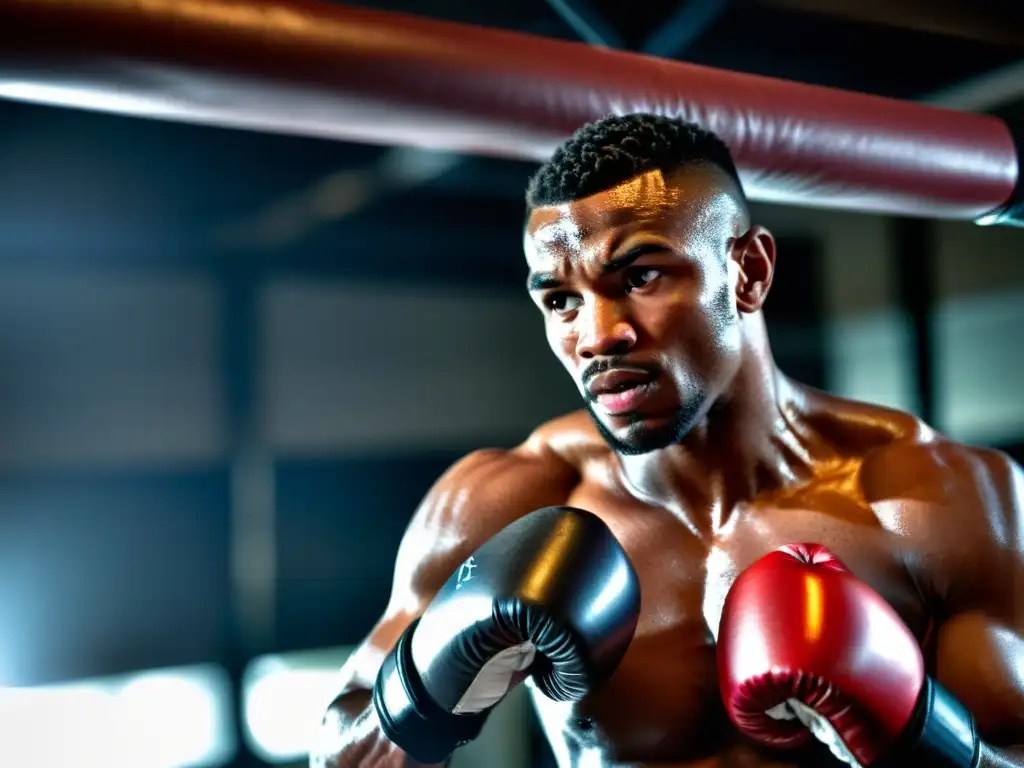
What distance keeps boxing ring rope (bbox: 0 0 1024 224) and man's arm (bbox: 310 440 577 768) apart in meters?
0.53

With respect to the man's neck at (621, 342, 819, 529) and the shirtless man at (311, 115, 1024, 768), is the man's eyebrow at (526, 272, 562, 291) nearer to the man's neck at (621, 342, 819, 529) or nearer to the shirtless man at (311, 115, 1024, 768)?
the shirtless man at (311, 115, 1024, 768)

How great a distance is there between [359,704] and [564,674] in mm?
391

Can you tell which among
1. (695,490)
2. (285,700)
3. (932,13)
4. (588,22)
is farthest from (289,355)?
(695,490)

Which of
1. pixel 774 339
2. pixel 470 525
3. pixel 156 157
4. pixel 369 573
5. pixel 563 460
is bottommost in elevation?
pixel 470 525

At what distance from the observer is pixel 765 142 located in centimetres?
161

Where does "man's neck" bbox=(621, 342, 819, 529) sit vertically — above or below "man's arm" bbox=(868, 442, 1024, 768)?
above

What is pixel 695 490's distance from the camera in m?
1.43

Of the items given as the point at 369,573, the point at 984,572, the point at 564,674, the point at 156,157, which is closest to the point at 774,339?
the point at 369,573

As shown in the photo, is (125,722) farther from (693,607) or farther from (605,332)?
(605,332)

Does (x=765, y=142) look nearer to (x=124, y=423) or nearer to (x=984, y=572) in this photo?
(x=984, y=572)

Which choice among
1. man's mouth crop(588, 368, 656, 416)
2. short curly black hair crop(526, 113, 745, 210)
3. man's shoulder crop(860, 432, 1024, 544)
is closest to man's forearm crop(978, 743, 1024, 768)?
man's shoulder crop(860, 432, 1024, 544)

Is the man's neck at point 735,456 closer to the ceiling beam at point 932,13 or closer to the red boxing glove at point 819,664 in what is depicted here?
the red boxing glove at point 819,664

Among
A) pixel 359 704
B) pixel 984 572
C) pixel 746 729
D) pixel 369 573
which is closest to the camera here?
pixel 746 729

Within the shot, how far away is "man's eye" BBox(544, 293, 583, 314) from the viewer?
4.17ft
